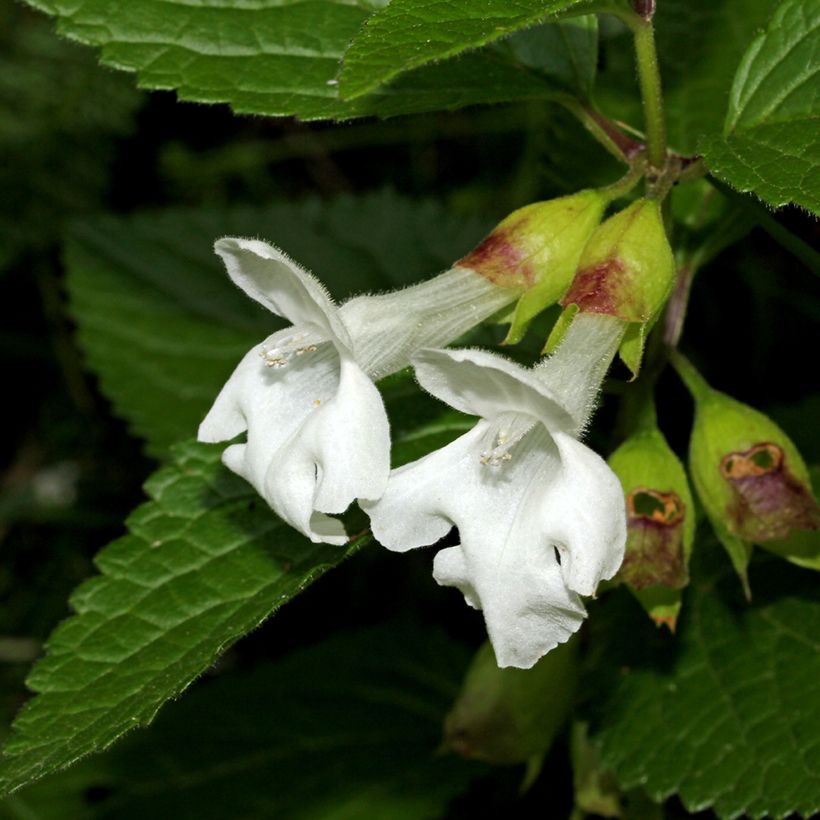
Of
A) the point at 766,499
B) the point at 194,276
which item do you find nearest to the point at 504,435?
the point at 766,499

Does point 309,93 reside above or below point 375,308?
above

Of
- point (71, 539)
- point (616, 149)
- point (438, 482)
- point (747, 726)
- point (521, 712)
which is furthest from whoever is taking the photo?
point (71, 539)

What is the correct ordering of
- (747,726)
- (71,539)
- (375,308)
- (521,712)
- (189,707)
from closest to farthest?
(375,308) < (747,726) < (521,712) < (189,707) < (71,539)

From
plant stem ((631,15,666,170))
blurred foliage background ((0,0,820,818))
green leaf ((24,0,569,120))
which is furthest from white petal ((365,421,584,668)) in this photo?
blurred foliage background ((0,0,820,818))

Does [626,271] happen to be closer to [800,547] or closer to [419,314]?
[419,314]

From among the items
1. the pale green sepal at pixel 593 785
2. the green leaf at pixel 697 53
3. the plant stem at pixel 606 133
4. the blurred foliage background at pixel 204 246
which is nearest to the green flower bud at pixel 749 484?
the plant stem at pixel 606 133

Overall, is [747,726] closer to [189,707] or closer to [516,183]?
[189,707]

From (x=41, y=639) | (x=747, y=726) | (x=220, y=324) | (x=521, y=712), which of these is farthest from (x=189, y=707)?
(x=747, y=726)

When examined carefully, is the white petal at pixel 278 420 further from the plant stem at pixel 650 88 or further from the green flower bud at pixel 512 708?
the green flower bud at pixel 512 708
